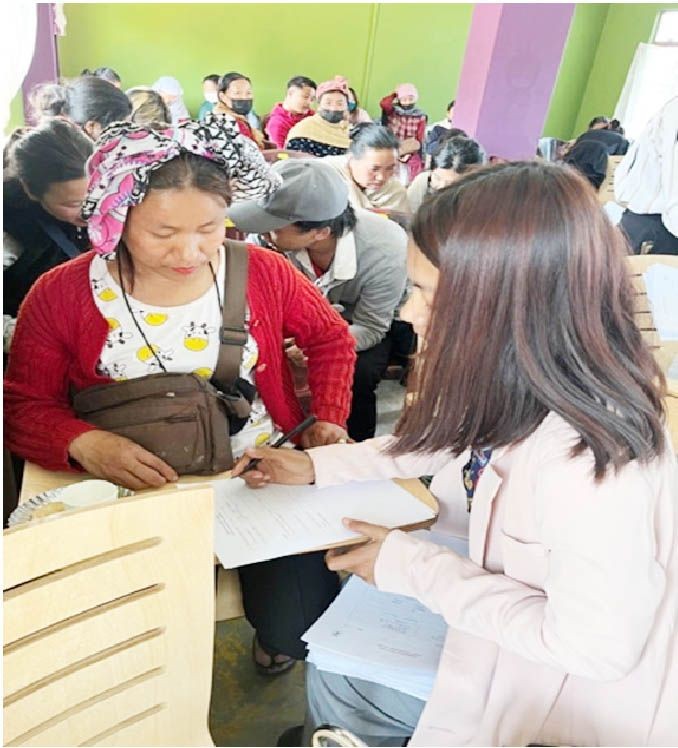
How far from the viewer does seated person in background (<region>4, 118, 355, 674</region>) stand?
1.09 metres

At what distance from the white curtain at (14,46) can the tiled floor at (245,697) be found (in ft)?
4.29

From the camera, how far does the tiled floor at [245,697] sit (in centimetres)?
142

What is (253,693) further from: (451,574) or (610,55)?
(610,55)

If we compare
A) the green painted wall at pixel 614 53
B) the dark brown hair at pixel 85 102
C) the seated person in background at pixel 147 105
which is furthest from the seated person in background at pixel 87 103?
the green painted wall at pixel 614 53

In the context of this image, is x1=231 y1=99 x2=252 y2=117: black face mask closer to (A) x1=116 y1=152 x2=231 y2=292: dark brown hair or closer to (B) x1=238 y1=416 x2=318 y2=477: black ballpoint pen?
(A) x1=116 y1=152 x2=231 y2=292: dark brown hair

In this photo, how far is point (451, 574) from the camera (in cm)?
85

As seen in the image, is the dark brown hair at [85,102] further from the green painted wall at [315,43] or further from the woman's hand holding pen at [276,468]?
the green painted wall at [315,43]

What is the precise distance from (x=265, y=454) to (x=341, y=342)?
1.30ft

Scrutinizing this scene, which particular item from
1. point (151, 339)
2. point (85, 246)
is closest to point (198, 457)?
point (151, 339)

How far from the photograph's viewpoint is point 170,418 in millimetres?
1111

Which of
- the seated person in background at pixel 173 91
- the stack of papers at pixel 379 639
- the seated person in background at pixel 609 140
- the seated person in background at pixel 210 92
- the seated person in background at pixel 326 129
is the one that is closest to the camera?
the stack of papers at pixel 379 639

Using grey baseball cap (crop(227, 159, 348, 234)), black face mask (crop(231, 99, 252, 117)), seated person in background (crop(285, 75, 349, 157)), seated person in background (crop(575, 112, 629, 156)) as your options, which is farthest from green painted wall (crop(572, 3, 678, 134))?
grey baseball cap (crop(227, 159, 348, 234))

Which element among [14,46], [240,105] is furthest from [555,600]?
[240,105]

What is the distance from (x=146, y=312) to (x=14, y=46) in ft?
1.91
